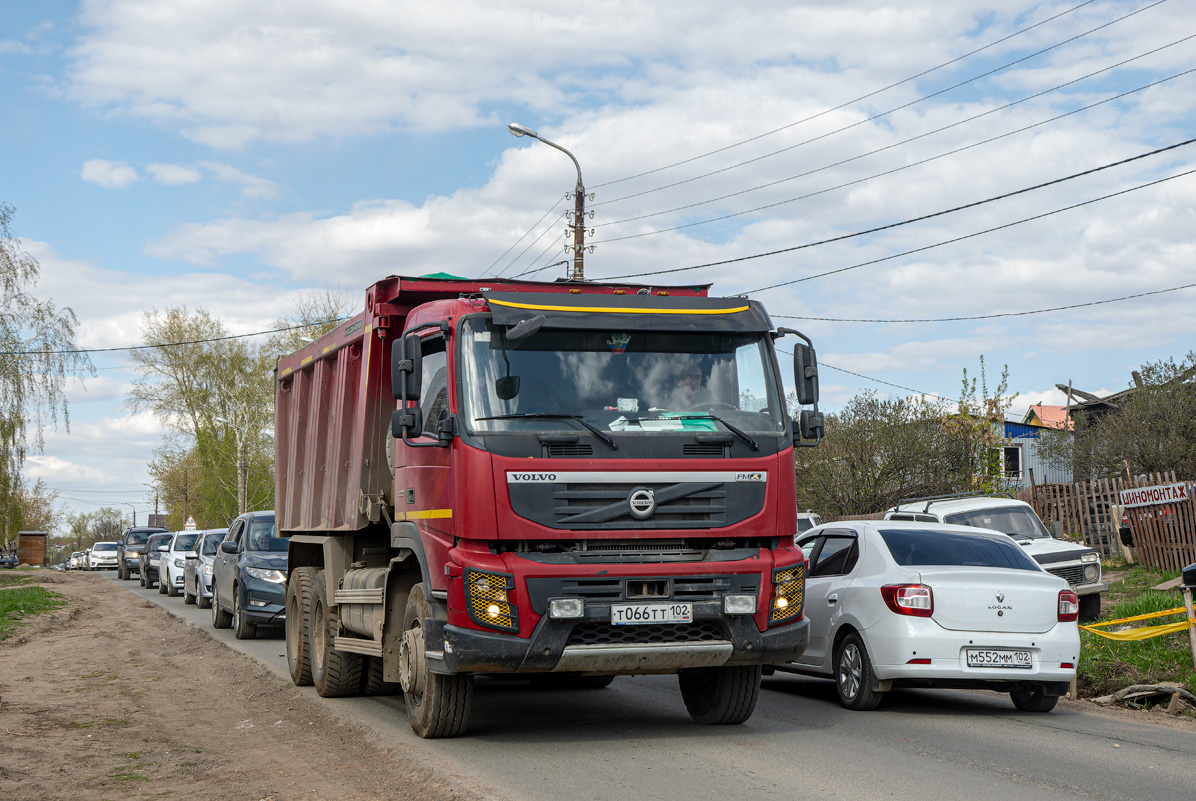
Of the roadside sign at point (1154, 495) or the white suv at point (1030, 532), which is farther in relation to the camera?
the roadside sign at point (1154, 495)

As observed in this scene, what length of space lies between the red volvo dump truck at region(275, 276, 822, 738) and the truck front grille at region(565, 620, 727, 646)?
0.01m

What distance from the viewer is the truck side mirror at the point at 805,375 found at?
8.55 meters

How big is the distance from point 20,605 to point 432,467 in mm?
19637

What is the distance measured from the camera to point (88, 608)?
2677cm

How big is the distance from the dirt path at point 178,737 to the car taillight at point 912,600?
401cm

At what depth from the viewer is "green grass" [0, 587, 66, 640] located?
66.6 feet

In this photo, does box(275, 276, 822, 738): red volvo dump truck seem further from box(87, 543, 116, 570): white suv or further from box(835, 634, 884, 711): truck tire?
box(87, 543, 116, 570): white suv

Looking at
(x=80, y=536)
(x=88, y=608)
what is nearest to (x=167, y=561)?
(x=88, y=608)

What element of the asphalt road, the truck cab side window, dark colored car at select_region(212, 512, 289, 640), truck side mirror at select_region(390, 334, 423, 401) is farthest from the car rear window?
dark colored car at select_region(212, 512, 289, 640)

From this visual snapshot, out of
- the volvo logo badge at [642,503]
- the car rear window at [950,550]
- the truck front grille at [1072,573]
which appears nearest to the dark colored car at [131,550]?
the truck front grille at [1072,573]

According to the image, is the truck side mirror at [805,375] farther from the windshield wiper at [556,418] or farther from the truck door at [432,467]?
the truck door at [432,467]

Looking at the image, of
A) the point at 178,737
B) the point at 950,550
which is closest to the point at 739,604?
the point at 950,550

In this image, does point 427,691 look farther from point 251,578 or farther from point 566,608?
point 251,578

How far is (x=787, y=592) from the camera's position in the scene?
8195mm
